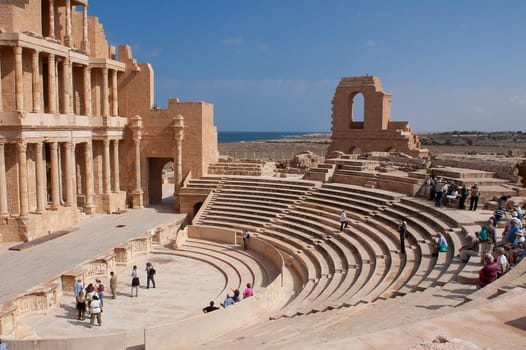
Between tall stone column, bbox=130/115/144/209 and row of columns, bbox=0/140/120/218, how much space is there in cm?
112

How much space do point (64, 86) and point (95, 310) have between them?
1509 cm

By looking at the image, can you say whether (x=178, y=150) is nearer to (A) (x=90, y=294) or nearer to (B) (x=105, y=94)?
(B) (x=105, y=94)

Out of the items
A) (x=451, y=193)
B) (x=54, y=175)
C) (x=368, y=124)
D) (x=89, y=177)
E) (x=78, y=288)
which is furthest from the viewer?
(x=368, y=124)

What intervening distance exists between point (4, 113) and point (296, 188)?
47.3 ft

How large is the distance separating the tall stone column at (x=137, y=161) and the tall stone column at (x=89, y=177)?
10.7 feet

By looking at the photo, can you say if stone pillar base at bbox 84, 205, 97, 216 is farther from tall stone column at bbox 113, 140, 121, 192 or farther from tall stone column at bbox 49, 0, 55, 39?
tall stone column at bbox 49, 0, 55, 39

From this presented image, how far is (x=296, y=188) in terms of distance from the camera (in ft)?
87.9

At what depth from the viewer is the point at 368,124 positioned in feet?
126

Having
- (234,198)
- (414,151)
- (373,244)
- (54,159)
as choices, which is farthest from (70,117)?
(414,151)

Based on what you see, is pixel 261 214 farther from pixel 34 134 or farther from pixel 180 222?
pixel 34 134

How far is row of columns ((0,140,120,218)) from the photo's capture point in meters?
22.0

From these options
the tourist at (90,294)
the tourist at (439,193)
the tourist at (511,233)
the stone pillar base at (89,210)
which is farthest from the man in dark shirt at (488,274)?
the stone pillar base at (89,210)

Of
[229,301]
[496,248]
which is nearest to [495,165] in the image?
[496,248]

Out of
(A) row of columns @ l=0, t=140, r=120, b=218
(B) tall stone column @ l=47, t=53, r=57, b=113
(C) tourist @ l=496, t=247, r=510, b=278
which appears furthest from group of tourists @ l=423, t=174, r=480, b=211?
(B) tall stone column @ l=47, t=53, r=57, b=113
